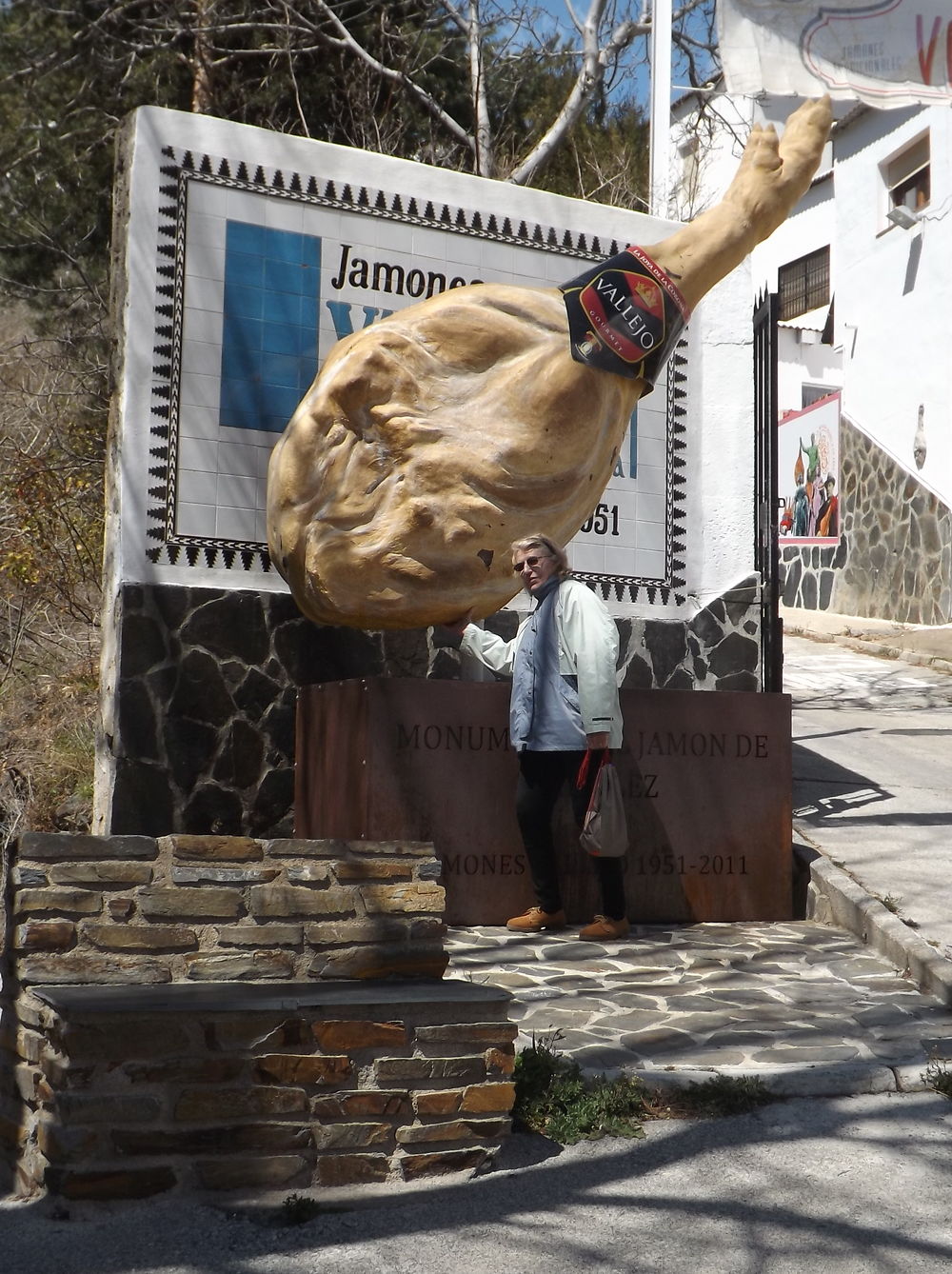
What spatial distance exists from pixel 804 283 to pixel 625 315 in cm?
1759

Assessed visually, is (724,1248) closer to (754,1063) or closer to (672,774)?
(754,1063)

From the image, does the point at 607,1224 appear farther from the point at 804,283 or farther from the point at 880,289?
the point at 804,283

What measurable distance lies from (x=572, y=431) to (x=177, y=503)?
2468 mm

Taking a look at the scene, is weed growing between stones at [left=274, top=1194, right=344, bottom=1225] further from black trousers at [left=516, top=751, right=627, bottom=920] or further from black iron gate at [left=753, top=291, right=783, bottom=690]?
black iron gate at [left=753, top=291, right=783, bottom=690]

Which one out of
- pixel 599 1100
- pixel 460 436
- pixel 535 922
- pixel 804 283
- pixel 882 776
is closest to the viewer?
pixel 599 1100

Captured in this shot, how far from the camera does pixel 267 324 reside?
8422mm

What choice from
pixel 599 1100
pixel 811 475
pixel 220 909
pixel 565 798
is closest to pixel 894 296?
pixel 811 475

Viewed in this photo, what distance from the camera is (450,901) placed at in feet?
22.9

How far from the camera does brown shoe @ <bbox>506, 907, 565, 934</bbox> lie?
686 cm

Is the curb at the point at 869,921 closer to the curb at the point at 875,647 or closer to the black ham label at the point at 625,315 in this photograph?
the black ham label at the point at 625,315

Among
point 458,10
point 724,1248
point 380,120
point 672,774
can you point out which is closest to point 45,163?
point 380,120

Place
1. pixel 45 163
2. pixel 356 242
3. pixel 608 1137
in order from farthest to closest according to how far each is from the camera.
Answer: pixel 45 163, pixel 356 242, pixel 608 1137

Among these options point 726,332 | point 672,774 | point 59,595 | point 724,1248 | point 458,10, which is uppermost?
point 458,10

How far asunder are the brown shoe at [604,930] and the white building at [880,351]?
1182 centimetres
